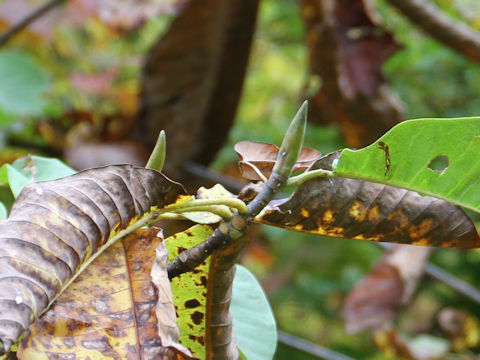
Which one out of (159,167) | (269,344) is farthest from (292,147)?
(269,344)

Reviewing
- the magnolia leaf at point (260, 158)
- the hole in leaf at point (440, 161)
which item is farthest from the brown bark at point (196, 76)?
the magnolia leaf at point (260, 158)

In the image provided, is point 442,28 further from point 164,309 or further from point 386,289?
point 164,309

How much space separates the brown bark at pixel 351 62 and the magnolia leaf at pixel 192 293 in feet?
3.61

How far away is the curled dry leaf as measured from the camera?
1631mm

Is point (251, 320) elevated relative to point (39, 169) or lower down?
lower down

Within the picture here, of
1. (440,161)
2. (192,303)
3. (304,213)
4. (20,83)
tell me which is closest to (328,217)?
(304,213)

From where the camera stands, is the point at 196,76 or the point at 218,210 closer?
the point at 218,210

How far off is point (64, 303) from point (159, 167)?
12 centimetres

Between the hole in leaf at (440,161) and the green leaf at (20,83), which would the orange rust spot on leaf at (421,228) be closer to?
the hole in leaf at (440,161)

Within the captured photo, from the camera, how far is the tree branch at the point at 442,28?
1485mm

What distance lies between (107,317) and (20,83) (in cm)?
174

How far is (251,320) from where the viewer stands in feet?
1.87

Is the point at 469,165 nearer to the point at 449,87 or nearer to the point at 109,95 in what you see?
the point at 109,95

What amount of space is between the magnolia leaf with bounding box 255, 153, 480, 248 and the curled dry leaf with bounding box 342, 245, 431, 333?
120 cm
